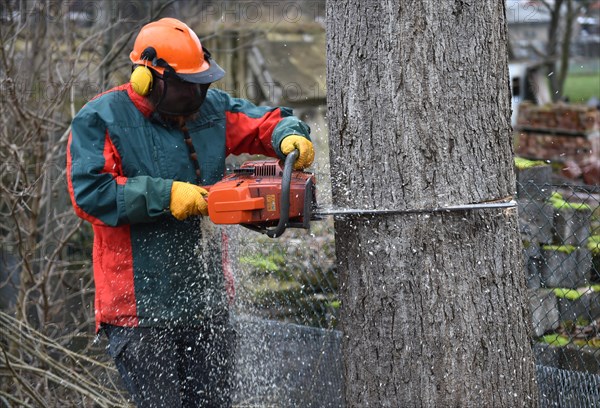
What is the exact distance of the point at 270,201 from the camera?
2.90 metres

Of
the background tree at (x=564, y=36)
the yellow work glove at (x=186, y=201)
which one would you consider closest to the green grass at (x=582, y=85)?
the background tree at (x=564, y=36)

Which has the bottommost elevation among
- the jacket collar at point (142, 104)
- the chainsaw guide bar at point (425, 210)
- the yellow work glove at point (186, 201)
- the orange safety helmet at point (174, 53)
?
the yellow work glove at point (186, 201)

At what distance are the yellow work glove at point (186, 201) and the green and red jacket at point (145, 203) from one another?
3 centimetres

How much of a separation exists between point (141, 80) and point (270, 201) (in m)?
0.77

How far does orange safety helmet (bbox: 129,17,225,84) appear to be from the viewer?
3182 millimetres

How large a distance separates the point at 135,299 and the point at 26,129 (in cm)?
228

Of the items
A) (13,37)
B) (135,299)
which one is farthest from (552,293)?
(13,37)

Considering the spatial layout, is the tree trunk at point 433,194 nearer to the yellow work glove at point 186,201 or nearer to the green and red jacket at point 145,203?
the yellow work glove at point 186,201

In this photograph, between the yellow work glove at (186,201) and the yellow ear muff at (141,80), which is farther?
the yellow ear muff at (141,80)

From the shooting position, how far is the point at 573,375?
3.44m

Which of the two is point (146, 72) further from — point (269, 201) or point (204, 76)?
point (269, 201)

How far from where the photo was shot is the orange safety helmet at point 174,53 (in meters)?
3.18

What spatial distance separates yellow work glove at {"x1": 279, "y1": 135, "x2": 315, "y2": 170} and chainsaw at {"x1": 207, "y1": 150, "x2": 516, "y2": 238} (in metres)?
0.08

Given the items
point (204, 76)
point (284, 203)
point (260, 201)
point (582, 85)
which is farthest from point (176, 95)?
point (582, 85)
